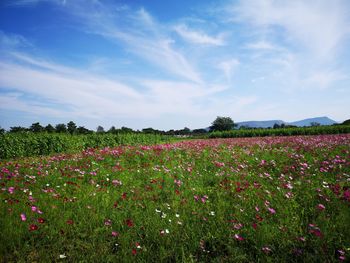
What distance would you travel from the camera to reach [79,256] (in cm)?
288

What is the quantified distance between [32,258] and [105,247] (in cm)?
90

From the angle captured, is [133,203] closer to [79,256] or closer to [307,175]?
[79,256]

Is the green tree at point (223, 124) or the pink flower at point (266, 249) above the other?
the green tree at point (223, 124)

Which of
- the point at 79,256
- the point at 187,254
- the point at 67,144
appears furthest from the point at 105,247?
the point at 67,144

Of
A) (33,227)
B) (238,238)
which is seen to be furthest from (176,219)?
(33,227)

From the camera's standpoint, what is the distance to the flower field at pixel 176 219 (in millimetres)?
2967

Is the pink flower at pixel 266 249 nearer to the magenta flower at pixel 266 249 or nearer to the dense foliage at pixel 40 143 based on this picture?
the magenta flower at pixel 266 249

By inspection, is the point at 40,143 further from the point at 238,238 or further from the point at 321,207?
the point at 321,207

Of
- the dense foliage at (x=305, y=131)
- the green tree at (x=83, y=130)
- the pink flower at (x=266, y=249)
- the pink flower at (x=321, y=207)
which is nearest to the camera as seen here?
the pink flower at (x=266, y=249)

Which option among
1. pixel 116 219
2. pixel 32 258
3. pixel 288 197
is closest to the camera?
pixel 32 258

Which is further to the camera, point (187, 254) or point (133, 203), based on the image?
point (133, 203)

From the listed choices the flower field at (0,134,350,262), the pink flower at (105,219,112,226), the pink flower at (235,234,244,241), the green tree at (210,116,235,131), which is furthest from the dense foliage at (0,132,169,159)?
the green tree at (210,116,235,131)

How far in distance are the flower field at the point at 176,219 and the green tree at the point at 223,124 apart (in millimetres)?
87658

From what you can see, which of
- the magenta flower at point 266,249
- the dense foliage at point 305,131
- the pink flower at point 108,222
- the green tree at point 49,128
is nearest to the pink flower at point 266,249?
the magenta flower at point 266,249
